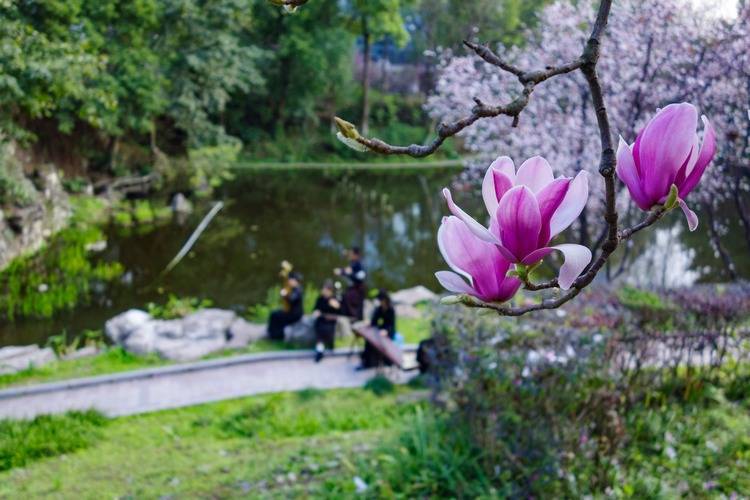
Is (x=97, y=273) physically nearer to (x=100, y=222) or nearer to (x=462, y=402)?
(x=100, y=222)

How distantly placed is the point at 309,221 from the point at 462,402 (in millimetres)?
11695

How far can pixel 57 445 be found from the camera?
4934 millimetres

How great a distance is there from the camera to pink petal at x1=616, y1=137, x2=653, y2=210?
62 centimetres

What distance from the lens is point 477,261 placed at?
66 cm

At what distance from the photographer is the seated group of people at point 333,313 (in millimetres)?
6926

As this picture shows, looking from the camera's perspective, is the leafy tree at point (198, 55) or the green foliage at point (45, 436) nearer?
the green foliage at point (45, 436)

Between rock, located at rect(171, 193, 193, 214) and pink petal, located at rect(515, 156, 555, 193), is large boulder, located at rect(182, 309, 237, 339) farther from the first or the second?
rock, located at rect(171, 193, 193, 214)

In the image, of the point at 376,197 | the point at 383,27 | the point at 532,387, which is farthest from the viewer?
the point at 383,27

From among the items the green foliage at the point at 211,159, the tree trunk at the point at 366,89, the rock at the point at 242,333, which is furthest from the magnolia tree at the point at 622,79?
the tree trunk at the point at 366,89

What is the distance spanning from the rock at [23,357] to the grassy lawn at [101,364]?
19 cm

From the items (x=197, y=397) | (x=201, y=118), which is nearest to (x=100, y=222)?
(x=201, y=118)

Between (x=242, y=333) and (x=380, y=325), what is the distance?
2.00 metres

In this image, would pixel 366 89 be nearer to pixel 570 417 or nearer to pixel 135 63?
pixel 135 63

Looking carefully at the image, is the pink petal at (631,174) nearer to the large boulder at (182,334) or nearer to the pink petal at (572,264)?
the pink petal at (572,264)
